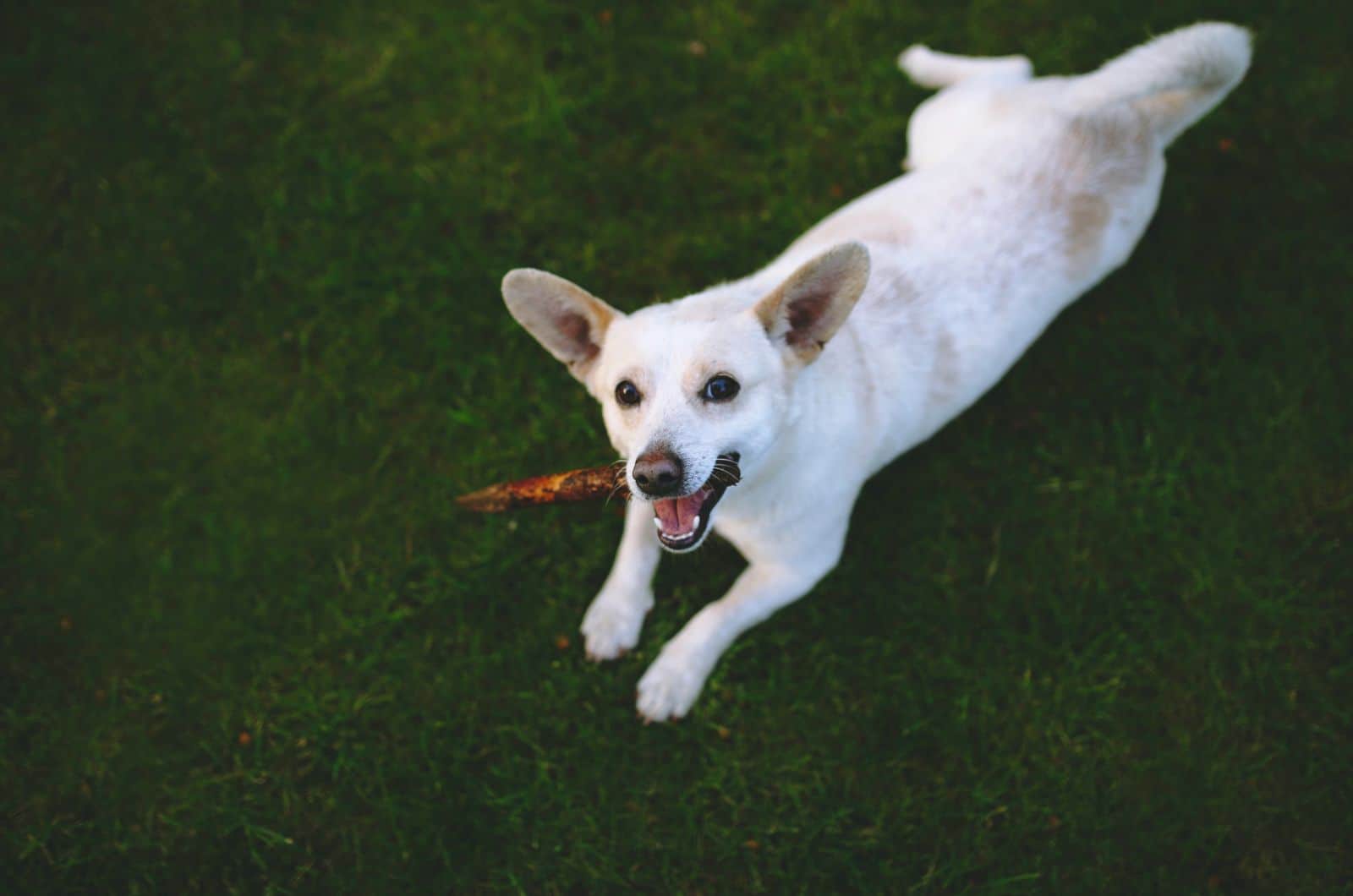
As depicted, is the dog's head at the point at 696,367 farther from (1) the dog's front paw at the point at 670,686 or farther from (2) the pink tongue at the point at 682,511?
(1) the dog's front paw at the point at 670,686

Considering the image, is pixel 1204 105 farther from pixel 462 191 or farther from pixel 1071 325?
pixel 462 191

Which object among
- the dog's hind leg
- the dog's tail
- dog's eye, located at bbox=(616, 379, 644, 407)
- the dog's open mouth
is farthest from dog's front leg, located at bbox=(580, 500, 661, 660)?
the dog's hind leg

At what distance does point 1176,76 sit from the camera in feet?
12.1

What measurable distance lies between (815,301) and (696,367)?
18.6 inches

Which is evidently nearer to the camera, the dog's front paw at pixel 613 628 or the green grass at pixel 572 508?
the green grass at pixel 572 508

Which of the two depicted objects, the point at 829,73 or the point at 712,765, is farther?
the point at 829,73

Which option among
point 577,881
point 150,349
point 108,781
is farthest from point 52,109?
point 577,881

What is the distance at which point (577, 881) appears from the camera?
3611 mm

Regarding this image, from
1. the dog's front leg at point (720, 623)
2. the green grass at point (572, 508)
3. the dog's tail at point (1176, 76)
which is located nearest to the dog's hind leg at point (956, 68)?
the green grass at point (572, 508)

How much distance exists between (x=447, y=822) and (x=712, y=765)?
1.14 metres

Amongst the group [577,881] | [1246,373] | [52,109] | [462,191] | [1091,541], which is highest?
[52,109]

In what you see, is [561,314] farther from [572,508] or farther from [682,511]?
[572,508]

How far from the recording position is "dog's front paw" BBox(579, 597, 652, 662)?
12.7ft

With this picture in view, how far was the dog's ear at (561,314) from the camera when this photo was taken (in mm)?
2811
